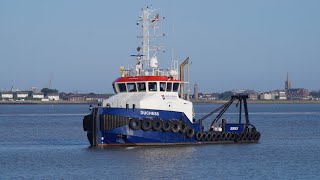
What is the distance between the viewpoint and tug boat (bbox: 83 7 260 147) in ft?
154

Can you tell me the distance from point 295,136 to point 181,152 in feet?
72.5

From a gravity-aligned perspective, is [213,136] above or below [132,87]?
below

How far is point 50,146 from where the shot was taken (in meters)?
54.7

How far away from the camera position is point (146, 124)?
155ft

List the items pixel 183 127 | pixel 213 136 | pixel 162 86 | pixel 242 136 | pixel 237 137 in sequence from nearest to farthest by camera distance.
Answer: pixel 183 127 < pixel 162 86 < pixel 213 136 < pixel 237 137 < pixel 242 136

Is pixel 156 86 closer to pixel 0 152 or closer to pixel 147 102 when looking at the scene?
pixel 147 102

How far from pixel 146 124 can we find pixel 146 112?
0.78 m

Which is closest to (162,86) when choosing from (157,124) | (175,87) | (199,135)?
(175,87)

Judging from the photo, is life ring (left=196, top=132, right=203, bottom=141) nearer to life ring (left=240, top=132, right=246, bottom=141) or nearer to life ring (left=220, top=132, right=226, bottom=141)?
life ring (left=220, top=132, right=226, bottom=141)

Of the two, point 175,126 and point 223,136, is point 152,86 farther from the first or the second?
point 223,136

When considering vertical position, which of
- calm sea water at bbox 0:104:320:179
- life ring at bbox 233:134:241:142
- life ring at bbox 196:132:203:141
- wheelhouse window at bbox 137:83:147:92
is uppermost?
wheelhouse window at bbox 137:83:147:92

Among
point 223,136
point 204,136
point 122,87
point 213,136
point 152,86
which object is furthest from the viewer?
point 223,136

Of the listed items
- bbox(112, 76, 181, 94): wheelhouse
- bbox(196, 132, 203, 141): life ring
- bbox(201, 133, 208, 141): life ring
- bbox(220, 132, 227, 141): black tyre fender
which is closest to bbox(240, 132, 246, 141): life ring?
bbox(220, 132, 227, 141): black tyre fender

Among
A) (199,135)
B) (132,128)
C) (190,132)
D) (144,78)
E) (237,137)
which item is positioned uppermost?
(144,78)
